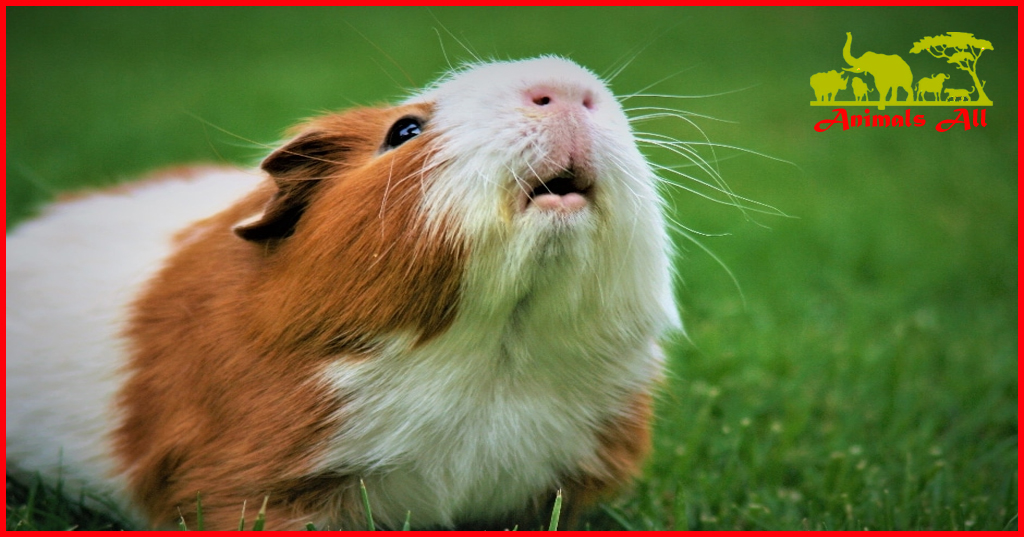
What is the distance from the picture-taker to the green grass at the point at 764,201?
3.24m

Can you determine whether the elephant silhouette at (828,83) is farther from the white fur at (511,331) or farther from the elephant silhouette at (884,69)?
the white fur at (511,331)

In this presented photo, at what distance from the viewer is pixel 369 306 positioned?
82.8 inches

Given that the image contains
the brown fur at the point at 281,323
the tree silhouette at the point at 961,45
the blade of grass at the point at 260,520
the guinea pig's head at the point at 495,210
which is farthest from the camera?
the tree silhouette at the point at 961,45

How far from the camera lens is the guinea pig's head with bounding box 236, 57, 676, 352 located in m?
1.97

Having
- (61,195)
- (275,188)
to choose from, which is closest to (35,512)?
(275,188)

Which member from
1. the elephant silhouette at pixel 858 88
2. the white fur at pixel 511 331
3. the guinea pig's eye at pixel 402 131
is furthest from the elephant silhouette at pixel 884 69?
the guinea pig's eye at pixel 402 131

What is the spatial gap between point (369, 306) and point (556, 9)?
9.22 m

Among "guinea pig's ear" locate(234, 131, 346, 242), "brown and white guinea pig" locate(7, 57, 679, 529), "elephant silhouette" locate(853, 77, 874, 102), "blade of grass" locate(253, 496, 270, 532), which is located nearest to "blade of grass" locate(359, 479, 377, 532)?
"brown and white guinea pig" locate(7, 57, 679, 529)

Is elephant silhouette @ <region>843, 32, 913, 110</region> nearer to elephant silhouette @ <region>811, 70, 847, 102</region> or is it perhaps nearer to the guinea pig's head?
elephant silhouette @ <region>811, 70, 847, 102</region>

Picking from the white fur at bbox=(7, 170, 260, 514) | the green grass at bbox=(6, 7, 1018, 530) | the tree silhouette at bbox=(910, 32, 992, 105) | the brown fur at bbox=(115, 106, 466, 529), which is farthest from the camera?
the green grass at bbox=(6, 7, 1018, 530)

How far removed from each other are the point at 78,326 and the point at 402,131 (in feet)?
4.41

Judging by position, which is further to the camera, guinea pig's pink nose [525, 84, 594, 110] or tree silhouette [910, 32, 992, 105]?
tree silhouette [910, 32, 992, 105]

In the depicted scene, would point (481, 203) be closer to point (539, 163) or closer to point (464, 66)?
point (539, 163)

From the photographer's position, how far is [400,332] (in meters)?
2.12
